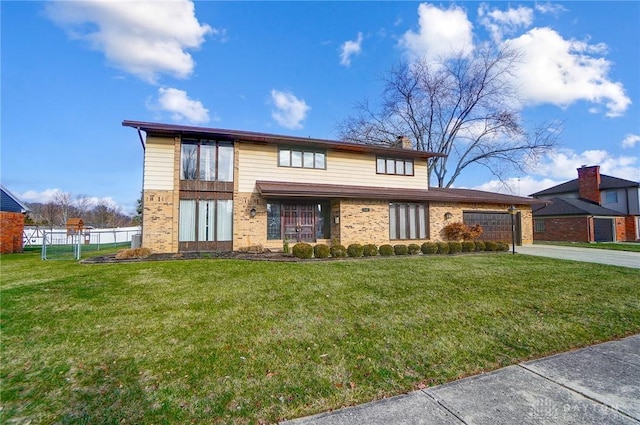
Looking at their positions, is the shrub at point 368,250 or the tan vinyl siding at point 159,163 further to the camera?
the tan vinyl siding at point 159,163

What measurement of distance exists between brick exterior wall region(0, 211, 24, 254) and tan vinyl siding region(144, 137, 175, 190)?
10576 mm

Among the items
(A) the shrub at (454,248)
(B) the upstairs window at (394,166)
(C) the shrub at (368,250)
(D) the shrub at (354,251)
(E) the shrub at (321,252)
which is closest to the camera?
(E) the shrub at (321,252)

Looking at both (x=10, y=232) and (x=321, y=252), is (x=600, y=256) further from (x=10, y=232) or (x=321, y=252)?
(x=10, y=232)

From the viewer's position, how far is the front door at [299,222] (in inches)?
567

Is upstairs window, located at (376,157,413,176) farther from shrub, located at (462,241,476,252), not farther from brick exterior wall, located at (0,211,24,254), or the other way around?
brick exterior wall, located at (0,211,24,254)

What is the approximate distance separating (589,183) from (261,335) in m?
37.2

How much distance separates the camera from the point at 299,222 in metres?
14.6

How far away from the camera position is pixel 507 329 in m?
4.71

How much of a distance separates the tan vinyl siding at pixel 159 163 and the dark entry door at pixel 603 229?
32548 mm

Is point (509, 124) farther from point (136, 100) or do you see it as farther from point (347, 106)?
point (136, 100)

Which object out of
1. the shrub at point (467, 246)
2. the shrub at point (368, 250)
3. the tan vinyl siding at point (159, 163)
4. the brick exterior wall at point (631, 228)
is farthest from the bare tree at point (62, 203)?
the brick exterior wall at point (631, 228)

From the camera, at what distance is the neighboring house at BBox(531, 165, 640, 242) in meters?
24.2

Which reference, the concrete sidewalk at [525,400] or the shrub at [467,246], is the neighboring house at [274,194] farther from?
the concrete sidewalk at [525,400]

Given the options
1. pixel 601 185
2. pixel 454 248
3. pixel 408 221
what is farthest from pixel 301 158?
pixel 601 185
